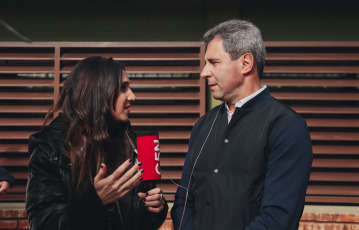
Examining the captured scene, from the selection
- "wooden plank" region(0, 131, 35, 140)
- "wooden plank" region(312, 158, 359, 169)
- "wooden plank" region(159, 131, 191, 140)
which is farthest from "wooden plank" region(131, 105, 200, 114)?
"wooden plank" region(312, 158, 359, 169)

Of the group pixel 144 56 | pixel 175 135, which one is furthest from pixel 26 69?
pixel 175 135

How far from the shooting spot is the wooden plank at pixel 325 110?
4.45 meters

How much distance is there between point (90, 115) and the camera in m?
2.37

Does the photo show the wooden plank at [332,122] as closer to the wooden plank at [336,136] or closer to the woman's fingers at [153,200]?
the wooden plank at [336,136]

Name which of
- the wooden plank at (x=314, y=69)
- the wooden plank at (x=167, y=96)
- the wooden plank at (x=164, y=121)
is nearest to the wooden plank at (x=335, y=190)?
the wooden plank at (x=314, y=69)

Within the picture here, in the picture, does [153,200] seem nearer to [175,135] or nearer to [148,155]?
[148,155]

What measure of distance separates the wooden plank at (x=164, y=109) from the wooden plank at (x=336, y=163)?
4.77 feet

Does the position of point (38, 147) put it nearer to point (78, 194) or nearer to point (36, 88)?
point (78, 194)

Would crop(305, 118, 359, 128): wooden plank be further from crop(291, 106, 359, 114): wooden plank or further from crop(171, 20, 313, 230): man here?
crop(171, 20, 313, 230): man

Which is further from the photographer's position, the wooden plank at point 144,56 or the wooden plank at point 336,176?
the wooden plank at point 144,56

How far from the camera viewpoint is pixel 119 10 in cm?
469

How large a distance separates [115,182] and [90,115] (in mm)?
487

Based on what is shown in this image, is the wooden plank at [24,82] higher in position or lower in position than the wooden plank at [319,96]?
higher

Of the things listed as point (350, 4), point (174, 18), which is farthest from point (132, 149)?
point (350, 4)
